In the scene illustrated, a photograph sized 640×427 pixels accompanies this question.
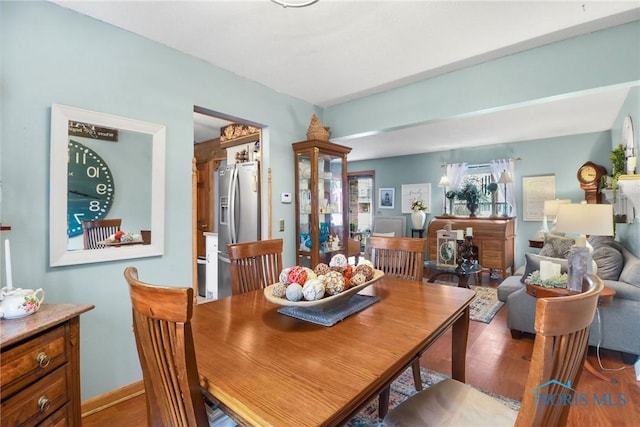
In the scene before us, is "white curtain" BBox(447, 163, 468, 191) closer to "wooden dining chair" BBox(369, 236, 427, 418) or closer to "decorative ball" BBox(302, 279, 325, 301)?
"wooden dining chair" BBox(369, 236, 427, 418)

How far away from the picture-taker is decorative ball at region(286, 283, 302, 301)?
1207 millimetres

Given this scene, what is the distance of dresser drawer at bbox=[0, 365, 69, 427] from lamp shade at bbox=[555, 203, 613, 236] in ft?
11.5

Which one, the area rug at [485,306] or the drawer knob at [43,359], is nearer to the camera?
the drawer knob at [43,359]

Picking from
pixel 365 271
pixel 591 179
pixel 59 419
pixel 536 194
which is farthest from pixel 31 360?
pixel 536 194

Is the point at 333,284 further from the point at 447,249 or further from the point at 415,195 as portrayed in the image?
the point at 415,195

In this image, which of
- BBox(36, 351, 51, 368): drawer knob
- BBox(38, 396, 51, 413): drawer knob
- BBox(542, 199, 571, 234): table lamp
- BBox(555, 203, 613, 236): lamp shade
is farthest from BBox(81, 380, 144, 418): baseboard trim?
BBox(542, 199, 571, 234): table lamp

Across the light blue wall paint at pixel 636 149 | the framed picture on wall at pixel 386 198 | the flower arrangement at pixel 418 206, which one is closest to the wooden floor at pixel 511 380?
the light blue wall paint at pixel 636 149

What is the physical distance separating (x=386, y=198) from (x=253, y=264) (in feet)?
18.9

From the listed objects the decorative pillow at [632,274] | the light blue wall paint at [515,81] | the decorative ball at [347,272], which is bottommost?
the decorative pillow at [632,274]

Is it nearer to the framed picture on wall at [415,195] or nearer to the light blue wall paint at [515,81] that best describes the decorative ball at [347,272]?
the light blue wall paint at [515,81]

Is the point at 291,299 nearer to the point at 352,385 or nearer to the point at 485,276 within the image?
the point at 352,385

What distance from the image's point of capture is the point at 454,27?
6.40 feet

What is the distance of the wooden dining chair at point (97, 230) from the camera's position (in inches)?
72.1

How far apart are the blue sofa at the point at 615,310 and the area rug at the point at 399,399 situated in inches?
44.3
